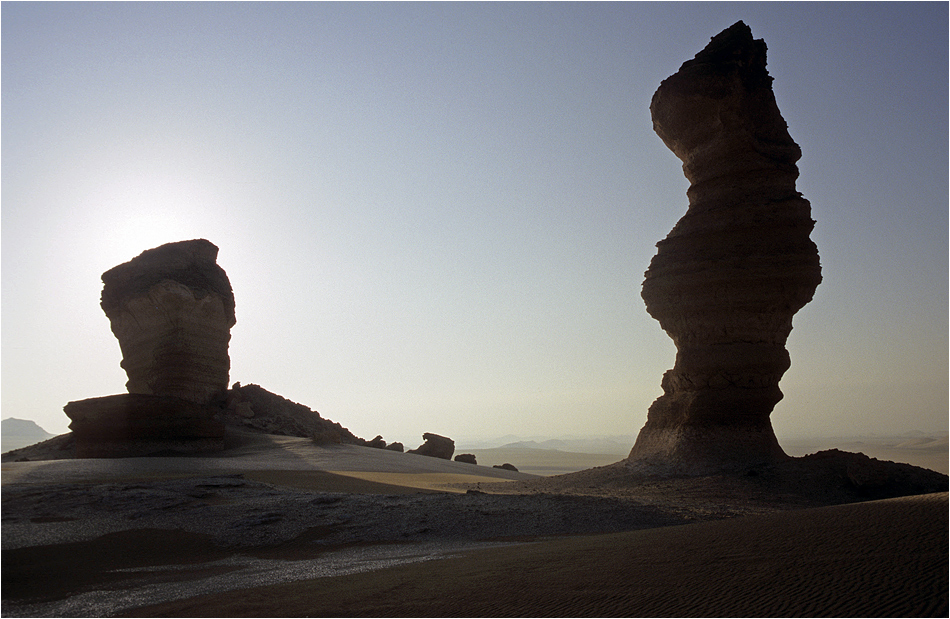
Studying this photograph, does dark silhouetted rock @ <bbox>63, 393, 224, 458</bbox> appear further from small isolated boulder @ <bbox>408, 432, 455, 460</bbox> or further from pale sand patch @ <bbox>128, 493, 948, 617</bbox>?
pale sand patch @ <bbox>128, 493, 948, 617</bbox>

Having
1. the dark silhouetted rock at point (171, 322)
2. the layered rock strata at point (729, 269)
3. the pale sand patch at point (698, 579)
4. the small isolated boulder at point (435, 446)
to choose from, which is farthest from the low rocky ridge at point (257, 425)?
the pale sand patch at point (698, 579)

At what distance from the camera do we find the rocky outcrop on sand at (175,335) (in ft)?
62.9

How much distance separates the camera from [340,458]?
63.5ft

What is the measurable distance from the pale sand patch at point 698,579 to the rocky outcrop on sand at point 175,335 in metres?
16.0

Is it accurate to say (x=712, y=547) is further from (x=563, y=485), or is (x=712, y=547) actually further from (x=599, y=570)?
(x=563, y=485)

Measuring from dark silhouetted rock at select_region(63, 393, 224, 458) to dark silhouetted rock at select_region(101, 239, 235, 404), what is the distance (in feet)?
14.7

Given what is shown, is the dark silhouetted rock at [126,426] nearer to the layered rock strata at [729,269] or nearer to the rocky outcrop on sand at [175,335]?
the rocky outcrop on sand at [175,335]

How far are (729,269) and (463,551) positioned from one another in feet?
38.0

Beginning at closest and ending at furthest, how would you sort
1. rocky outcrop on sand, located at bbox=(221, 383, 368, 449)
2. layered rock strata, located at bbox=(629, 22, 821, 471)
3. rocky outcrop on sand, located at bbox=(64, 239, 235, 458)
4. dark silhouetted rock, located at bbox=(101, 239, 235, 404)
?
1. layered rock strata, located at bbox=(629, 22, 821, 471)
2. rocky outcrop on sand, located at bbox=(64, 239, 235, 458)
3. dark silhouetted rock, located at bbox=(101, 239, 235, 404)
4. rocky outcrop on sand, located at bbox=(221, 383, 368, 449)

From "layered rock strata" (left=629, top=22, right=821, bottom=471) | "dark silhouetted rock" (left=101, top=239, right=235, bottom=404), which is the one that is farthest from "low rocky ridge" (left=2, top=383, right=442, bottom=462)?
"layered rock strata" (left=629, top=22, right=821, bottom=471)

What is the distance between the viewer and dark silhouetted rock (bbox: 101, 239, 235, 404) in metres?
23.1

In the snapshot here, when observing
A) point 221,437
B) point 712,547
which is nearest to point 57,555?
point 712,547

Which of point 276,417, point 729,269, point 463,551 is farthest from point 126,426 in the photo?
point 729,269

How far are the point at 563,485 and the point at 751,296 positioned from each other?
21.1 ft
